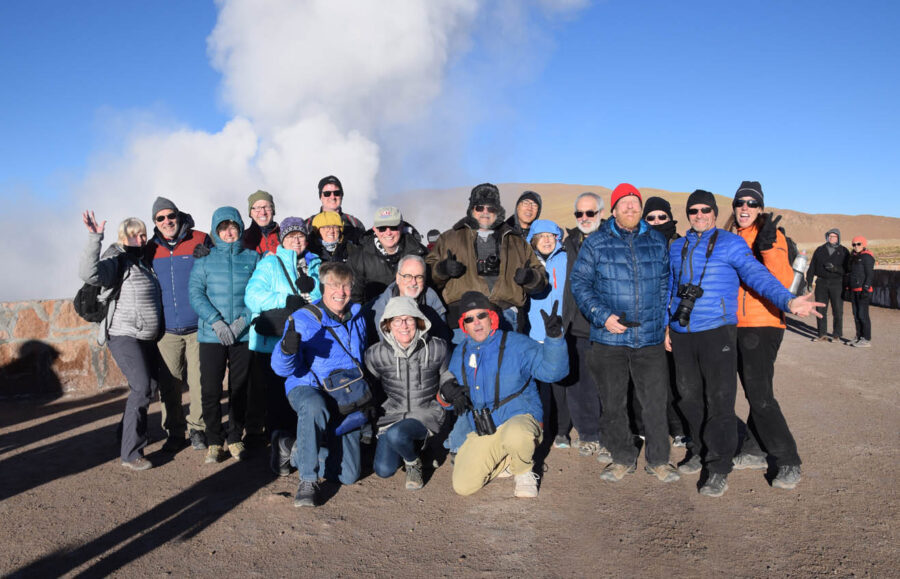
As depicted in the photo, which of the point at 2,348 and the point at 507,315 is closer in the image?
the point at 507,315

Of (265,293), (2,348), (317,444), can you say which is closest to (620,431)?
(317,444)

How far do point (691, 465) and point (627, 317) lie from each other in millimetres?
1304

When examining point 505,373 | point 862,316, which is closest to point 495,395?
point 505,373

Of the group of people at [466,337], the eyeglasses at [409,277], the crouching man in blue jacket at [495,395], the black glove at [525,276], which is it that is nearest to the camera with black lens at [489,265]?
the group of people at [466,337]

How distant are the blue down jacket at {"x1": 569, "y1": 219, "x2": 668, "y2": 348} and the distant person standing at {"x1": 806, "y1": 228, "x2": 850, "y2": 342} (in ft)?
29.9

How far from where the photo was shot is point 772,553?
305 centimetres

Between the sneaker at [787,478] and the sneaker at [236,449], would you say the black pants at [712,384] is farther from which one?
the sneaker at [236,449]

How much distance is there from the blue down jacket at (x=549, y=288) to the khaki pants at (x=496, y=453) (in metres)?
1.04

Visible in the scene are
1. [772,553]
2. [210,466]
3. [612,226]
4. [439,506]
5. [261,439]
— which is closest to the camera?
[772,553]

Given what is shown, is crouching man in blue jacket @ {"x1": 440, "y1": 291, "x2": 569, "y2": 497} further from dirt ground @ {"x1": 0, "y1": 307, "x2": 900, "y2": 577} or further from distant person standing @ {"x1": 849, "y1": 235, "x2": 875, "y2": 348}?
distant person standing @ {"x1": 849, "y1": 235, "x2": 875, "y2": 348}

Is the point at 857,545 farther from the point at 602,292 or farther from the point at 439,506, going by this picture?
the point at 439,506

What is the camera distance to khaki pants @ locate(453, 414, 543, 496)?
12.7 feet

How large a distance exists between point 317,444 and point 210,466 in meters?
1.24

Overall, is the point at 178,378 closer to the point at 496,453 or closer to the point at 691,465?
the point at 496,453
